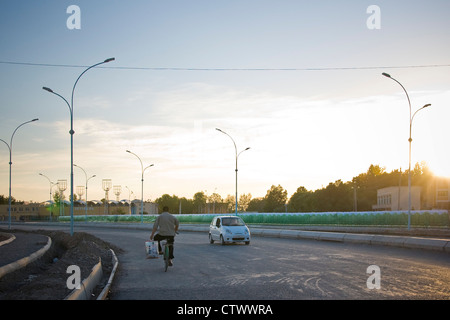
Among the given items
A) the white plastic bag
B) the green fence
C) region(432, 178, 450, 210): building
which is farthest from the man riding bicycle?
region(432, 178, 450, 210): building

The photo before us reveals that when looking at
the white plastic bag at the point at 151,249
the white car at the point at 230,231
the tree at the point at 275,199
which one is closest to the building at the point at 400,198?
the tree at the point at 275,199

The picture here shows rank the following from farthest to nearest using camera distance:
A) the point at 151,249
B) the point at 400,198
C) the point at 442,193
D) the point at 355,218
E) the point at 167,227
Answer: the point at 400,198 < the point at 442,193 < the point at 355,218 < the point at 151,249 < the point at 167,227

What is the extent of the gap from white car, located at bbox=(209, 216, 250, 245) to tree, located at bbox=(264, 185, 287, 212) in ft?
479

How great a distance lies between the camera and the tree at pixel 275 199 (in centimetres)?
17688

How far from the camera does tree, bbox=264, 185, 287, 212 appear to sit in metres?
177

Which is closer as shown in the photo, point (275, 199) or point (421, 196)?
point (421, 196)

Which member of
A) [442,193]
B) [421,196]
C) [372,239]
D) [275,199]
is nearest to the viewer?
[372,239]

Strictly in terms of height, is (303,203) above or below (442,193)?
below

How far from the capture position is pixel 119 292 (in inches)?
428

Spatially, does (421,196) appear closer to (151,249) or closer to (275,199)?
(275,199)

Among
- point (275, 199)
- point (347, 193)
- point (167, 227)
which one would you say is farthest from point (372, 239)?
point (275, 199)

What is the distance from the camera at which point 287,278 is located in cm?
1255

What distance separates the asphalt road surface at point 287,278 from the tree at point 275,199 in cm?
15741

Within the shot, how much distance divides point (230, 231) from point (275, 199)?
161m
